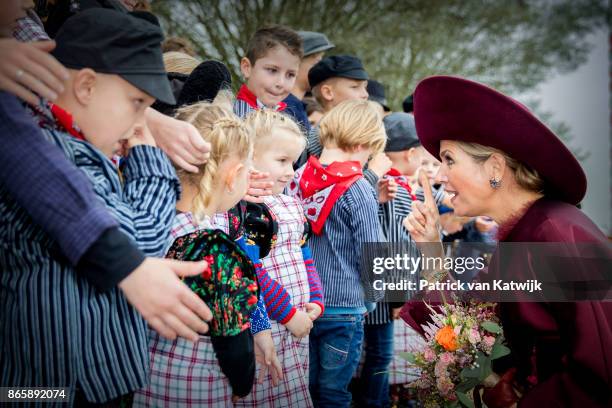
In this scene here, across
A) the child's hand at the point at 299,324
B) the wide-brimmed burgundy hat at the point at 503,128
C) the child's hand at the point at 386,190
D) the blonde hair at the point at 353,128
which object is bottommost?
the child's hand at the point at 299,324

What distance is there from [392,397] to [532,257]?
2788 millimetres

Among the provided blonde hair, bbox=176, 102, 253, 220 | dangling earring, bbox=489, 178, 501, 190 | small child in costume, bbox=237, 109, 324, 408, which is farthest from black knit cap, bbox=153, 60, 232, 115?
dangling earring, bbox=489, 178, 501, 190

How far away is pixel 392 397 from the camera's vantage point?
4629mm

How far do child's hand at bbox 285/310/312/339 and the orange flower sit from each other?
0.63 metres

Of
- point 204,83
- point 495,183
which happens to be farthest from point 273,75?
point 495,183

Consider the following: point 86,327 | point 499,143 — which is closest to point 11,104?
point 86,327

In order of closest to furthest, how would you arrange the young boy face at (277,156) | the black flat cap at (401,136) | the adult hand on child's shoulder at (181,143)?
the adult hand on child's shoulder at (181,143) → the young boy face at (277,156) → the black flat cap at (401,136)

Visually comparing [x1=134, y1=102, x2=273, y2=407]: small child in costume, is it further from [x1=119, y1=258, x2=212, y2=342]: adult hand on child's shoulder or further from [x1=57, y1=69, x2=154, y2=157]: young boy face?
[x1=57, y1=69, x2=154, y2=157]: young boy face

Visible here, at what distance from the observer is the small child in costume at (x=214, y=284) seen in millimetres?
1984

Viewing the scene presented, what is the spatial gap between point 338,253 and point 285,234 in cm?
69

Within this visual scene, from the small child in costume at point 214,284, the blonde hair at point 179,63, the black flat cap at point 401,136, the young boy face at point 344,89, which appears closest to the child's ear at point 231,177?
the small child in costume at point 214,284

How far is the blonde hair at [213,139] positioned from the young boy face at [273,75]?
73.0 inches

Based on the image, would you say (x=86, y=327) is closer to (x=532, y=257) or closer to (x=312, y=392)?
(x=532, y=257)

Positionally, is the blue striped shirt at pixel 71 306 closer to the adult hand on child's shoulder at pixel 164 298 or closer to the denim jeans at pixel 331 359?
the adult hand on child's shoulder at pixel 164 298
